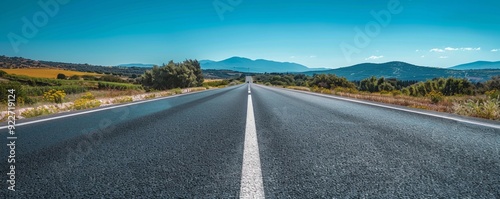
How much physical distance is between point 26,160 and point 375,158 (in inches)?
131

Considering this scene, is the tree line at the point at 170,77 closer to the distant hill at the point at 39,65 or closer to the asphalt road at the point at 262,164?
the asphalt road at the point at 262,164

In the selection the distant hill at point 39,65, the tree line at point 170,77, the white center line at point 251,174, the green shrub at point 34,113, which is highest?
the distant hill at point 39,65

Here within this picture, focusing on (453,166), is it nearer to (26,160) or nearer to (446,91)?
(26,160)

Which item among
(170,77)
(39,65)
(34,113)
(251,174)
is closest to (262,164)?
(251,174)

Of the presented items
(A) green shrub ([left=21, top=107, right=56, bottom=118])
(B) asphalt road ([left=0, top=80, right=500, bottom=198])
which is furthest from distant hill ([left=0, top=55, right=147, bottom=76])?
(B) asphalt road ([left=0, top=80, right=500, bottom=198])

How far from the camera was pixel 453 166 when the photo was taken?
1.89 m

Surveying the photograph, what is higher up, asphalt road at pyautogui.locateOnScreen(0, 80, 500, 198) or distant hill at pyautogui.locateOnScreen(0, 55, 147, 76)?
distant hill at pyautogui.locateOnScreen(0, 55, 147, 76)

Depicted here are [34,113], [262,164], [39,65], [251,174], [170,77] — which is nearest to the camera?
[251,174]

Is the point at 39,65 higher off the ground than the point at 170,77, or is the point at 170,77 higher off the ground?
the point at 39,65

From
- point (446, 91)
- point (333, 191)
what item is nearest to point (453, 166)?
point (333, 191)

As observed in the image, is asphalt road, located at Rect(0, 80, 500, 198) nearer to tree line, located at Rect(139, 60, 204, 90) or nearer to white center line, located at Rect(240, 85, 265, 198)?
white center line, located at Rect(240, 85, 265, 198)

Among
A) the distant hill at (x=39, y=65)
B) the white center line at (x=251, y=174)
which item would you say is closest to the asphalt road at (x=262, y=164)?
the white center line at (x=251, y=174)

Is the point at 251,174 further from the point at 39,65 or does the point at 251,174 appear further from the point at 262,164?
the point at 39,65

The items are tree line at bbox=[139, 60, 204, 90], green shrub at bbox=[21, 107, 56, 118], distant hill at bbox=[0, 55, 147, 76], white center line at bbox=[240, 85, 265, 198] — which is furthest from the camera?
distant hill at bbox=[0, 55, 147, 76]
